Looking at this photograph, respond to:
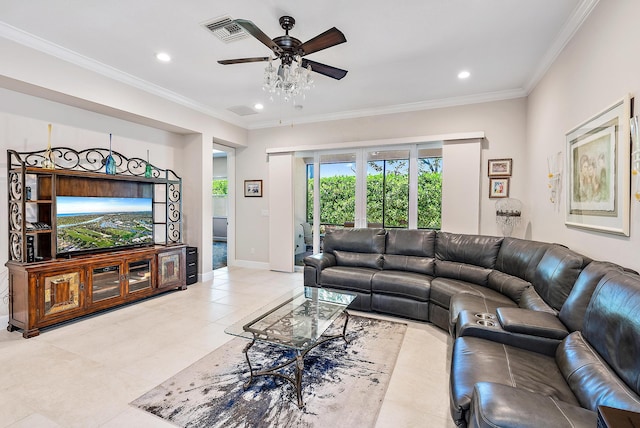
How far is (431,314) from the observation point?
11.0 feet

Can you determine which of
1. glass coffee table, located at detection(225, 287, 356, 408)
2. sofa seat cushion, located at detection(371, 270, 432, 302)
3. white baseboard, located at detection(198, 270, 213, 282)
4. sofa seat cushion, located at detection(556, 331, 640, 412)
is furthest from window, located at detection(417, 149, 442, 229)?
white baseboard, located at detection(198, 270, 213, 282)

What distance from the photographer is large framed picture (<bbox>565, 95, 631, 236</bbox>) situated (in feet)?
6.41

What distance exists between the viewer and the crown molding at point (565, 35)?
239 cm

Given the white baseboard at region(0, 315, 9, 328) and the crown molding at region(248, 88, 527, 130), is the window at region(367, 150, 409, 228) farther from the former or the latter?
the white baseboard at region(0, 315, 9, 328)

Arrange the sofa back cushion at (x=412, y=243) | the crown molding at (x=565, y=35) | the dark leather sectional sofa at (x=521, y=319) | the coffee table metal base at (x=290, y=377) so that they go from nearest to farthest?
1. the dark leather sectional sofa at (x=521, y=319)
2. the coffee table metal base at (x=290, y=377)
3. the crown molding at (x=565, y=35)
4. the sofa back cushion at (x=412, y=243)

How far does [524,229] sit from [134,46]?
5237 millimetres

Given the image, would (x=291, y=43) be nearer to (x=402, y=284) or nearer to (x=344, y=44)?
(x=344, y=44)

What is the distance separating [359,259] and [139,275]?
9.76ft

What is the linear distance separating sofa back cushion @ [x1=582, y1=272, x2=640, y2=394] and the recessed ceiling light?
4.16m

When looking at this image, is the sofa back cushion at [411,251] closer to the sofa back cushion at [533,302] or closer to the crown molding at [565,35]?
the sofa back cushion at [533,302]

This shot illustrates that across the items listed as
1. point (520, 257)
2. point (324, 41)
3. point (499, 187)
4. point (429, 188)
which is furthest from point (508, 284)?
point (324, 41)

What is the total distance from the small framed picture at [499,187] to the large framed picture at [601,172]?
1597 millimetres

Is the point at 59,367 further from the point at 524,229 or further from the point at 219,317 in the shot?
the point at 524,229

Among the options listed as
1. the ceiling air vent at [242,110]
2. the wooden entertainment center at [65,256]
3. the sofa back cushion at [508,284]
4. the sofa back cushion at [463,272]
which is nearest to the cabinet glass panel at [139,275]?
the wooden entertainment center at [65,256]
